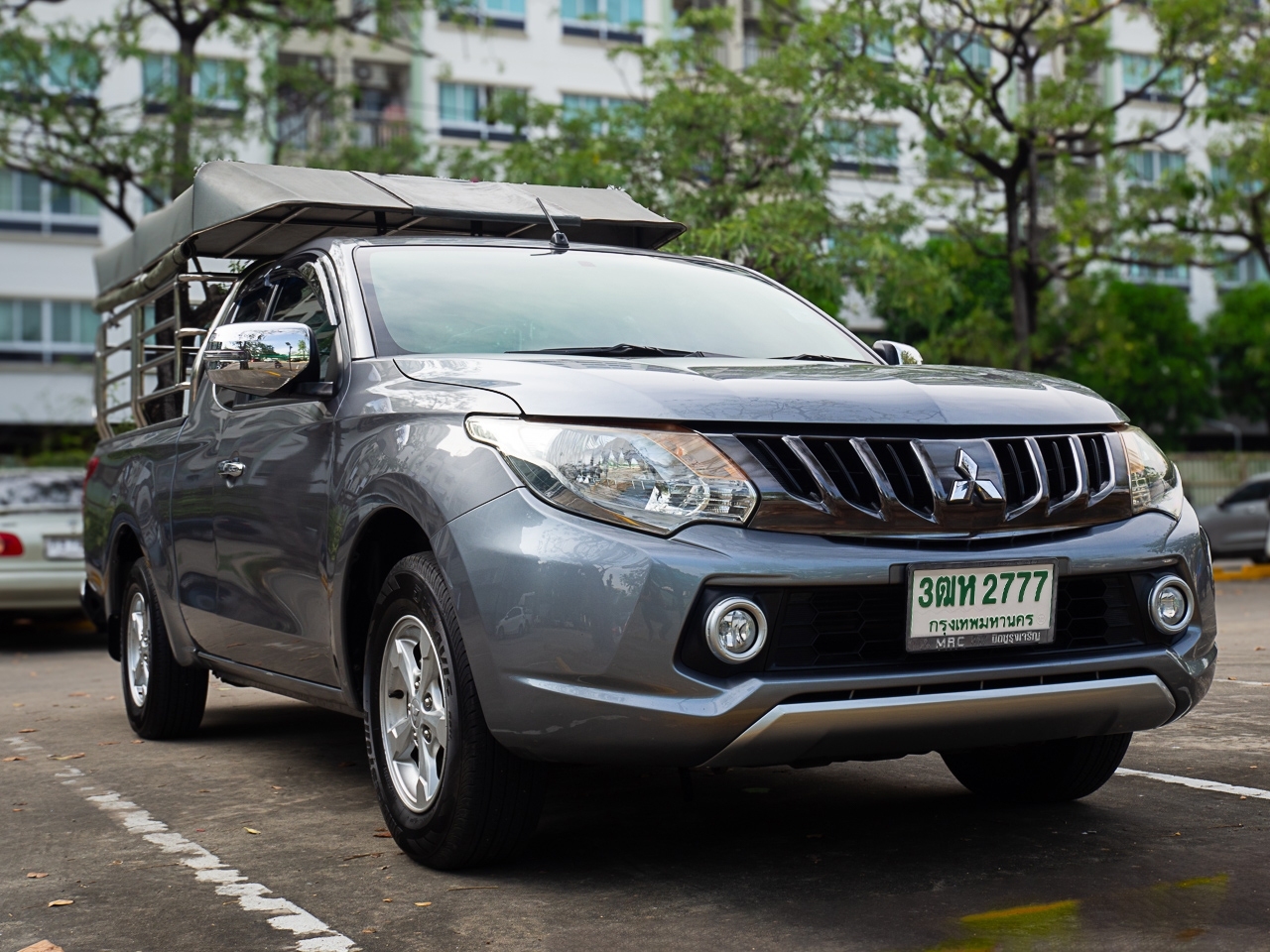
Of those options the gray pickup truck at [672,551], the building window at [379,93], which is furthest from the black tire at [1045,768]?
the building window at [379,93]

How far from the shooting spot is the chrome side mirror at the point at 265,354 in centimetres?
480

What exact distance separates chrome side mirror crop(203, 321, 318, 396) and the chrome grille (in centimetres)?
162

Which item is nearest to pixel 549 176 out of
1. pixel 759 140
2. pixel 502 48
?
pixel 759 140

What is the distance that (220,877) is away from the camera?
4.34 metres

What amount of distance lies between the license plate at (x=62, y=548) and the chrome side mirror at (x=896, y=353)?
27.5 ft

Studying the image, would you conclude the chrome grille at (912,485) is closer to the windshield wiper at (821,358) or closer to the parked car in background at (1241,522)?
the windshield wiper at (821,358)

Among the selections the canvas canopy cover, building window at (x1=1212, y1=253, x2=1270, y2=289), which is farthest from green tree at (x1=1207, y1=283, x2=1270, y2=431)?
the canvas canopy cover

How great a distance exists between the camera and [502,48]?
1665 inches

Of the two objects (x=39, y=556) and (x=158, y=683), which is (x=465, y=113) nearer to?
(x=39, y=556)

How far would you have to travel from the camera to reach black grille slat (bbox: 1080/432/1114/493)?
4.09 metres

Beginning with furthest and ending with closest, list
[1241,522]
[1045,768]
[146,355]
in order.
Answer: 1. [1241,522]
2. [146,355]
3. [1045,768]

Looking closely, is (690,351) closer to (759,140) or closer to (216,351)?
(216,351)

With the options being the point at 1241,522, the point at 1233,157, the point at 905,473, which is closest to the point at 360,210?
the point at 905,473

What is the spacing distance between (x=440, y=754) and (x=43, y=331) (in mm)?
35677
